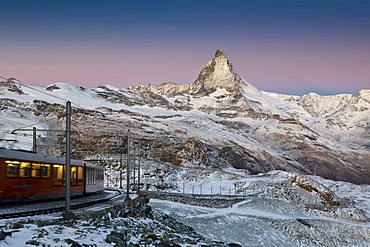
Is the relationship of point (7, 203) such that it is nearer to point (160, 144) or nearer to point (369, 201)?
point (369, 201)

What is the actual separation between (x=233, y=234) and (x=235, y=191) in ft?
122

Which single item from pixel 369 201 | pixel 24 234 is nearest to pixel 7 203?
pixel 24 234

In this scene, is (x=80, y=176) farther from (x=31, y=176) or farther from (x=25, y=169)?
(x=25, y=169)

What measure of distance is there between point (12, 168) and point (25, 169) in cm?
172

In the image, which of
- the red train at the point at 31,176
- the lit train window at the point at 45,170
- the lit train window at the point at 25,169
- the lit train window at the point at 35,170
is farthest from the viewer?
the lit train window at the point at 45,170

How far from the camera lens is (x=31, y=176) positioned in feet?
113

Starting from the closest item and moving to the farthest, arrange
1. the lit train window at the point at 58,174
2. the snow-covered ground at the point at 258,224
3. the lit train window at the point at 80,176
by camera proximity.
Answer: the snow-covered ground at the point at 258,224 < the lit train window at the point at 58,174 < the lit train window at the point at 80,176

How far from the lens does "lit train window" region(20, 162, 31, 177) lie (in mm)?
33050

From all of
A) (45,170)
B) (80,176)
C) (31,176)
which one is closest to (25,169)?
(31,176)

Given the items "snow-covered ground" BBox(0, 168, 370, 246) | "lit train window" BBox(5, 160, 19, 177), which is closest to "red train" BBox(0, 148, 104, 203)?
"lit train window" BBox(5, 160, 19, 177)

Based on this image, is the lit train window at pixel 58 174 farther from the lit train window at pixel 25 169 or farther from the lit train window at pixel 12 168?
the lit train window at pixel 12 168

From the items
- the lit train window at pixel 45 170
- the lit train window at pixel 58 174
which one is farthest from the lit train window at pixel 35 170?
the lit train window at pixel 58 174

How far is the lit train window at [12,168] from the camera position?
103 ft

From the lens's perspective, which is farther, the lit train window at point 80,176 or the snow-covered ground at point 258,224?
the lit train window at point 80,176
